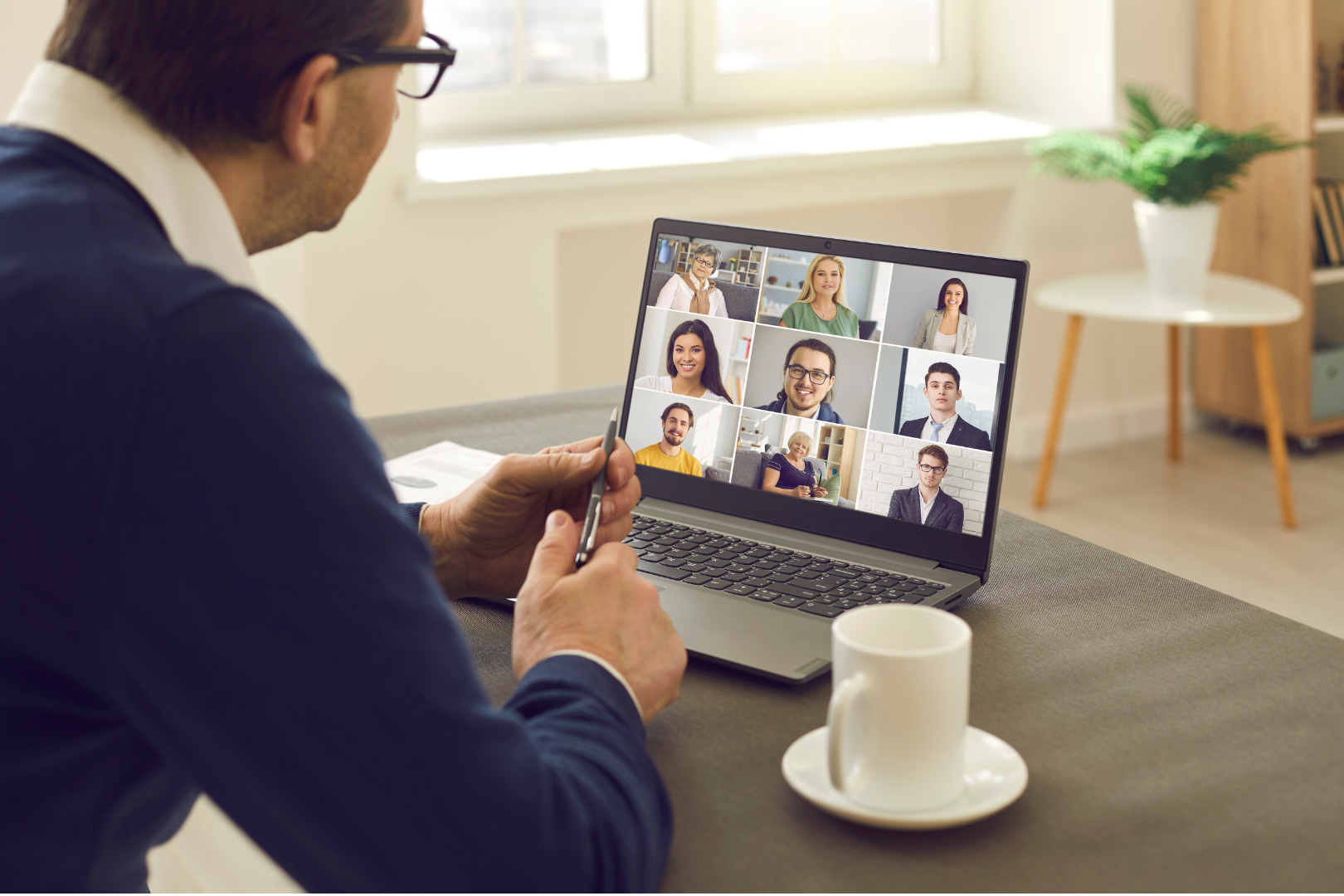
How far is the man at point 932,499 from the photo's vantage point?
0.90 metres

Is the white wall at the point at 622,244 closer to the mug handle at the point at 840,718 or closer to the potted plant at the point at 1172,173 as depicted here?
the potted plant at the point at 1172,173

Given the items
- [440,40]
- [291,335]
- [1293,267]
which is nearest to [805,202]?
[1293,267]

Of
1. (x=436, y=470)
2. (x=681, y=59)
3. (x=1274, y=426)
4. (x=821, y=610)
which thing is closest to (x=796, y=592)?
(x=821, y=610)

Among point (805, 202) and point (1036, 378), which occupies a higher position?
point (805, 202)

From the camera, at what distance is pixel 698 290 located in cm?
102

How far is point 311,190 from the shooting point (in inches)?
27.9

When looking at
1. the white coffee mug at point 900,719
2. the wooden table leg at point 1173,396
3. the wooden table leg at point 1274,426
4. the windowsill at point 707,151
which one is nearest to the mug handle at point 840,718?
the white coffee mug at point 900,719

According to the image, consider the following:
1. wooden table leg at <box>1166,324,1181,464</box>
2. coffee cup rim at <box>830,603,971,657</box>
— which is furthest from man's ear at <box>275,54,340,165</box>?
wooden table leg at <box>1166,324,1181,464</box>

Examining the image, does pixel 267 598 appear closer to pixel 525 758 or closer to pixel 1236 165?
pixel 525 758

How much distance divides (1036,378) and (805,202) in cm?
86

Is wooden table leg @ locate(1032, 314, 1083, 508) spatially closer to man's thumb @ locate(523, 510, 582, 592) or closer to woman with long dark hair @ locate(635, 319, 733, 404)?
woman with long dark hair @ locate(635, 319, 733, 404)

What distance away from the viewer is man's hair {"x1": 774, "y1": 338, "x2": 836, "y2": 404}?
3.09 feet

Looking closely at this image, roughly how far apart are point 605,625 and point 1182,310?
2423mm

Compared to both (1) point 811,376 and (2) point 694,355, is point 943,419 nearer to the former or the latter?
(1) point 811,376
